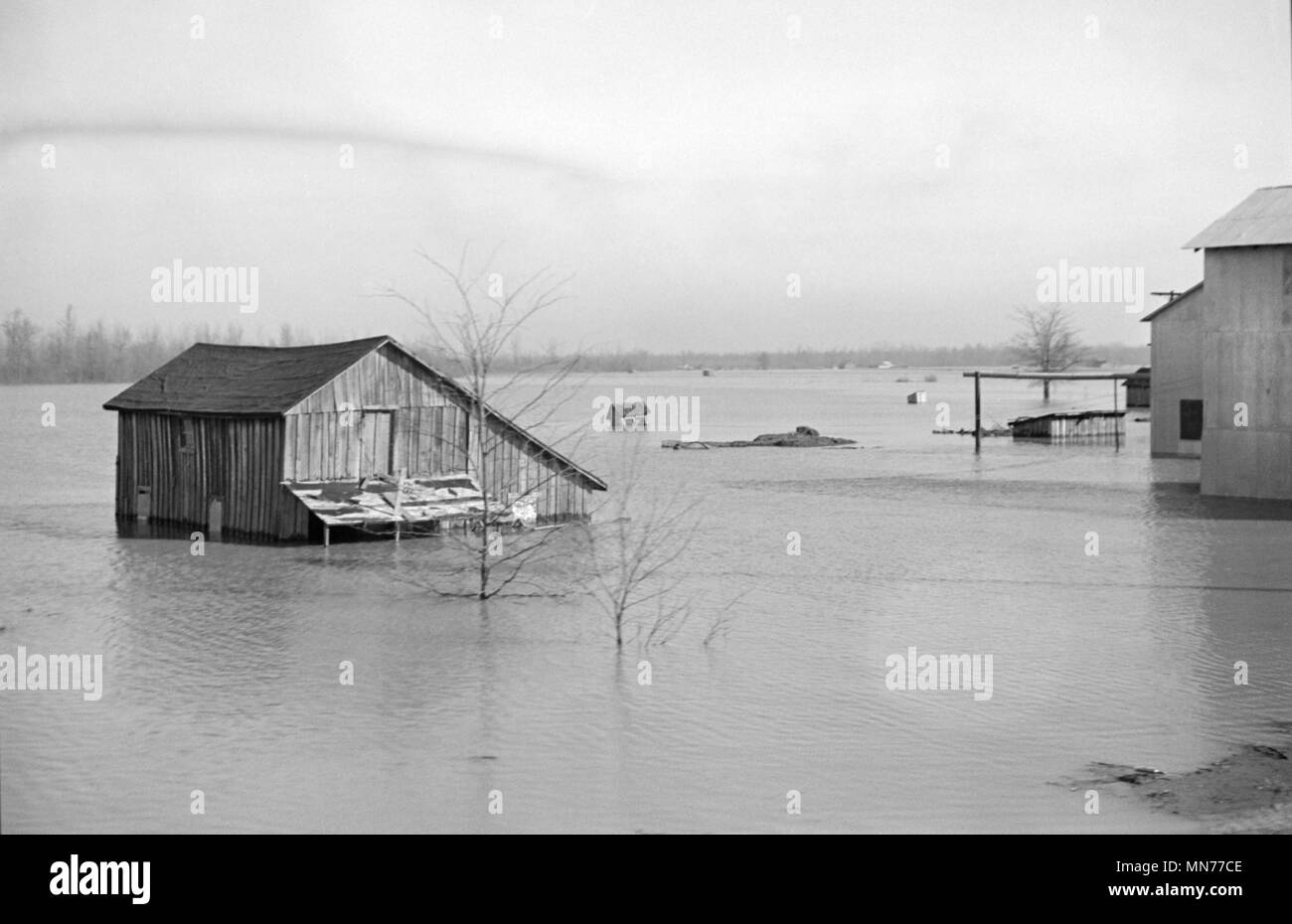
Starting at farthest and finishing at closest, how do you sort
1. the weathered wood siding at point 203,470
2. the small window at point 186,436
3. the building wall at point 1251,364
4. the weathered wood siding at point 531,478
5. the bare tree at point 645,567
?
the building wall at point 1251,364
the small window at point 186,436
the weathered wood siding at point 531,478
the weathered wood siding at point 203,470
the bare tree at point 645,567

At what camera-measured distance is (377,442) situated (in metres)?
30.2

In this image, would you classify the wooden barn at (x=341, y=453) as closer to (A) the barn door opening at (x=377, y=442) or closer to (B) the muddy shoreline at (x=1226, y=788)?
(A) the barn door opening at (x=377, y=442)

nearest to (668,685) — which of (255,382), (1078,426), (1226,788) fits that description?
(1226,788)

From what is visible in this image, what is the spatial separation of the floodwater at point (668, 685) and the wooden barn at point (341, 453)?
42.6 inches

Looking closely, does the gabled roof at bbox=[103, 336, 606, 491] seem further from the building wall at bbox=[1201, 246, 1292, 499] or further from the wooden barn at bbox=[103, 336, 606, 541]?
the building wall at bbox=[1201, 246, 1292, 499]

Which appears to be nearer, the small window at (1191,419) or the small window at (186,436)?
the small window at (186,436)

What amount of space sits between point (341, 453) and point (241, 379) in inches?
162

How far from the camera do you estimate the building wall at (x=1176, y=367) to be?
47.3 metres

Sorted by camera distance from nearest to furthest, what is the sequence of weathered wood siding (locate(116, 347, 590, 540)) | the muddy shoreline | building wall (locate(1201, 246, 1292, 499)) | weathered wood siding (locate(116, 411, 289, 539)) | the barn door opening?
the muddy shoreline, weathered wood siding (locate(116, 347, 590, 540)), weathered wood siding (locate(116, 411, 289, 539)), the barn door opening, building wall (locate(1201, 246, 1292, 499))

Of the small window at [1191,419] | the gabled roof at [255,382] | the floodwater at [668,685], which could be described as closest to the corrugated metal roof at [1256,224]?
the floodwater at [668,685]

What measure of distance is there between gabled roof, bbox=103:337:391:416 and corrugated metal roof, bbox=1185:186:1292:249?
1987cm

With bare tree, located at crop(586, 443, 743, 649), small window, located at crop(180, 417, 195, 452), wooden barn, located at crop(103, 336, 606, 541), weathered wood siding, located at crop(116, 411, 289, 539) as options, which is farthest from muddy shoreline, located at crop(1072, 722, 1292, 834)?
small window, located at crop(180, 417, 195, 452)

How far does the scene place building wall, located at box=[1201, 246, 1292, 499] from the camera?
34406 mm

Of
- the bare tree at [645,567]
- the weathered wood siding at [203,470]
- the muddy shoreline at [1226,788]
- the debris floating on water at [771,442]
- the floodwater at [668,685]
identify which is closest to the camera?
the muddy shoreline at [1226,788]
